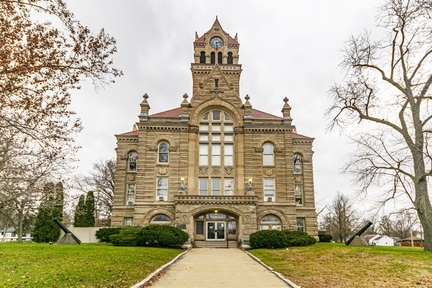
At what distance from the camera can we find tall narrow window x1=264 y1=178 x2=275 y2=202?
113 ft

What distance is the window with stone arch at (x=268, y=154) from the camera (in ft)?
116

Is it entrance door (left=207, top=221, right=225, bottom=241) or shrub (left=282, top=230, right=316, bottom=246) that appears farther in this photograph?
entrance door (left=207, top=221, right=225, bottom=241)

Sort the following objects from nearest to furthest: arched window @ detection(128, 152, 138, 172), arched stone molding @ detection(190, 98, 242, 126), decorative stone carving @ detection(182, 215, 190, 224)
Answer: decorative stone carving @ detection(182, 215, 190, 224), arched stone molding @ detection(190, 98, 242, 126), arched window @ detection(128, 152, 138, 172)

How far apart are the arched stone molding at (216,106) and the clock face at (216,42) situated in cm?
1276

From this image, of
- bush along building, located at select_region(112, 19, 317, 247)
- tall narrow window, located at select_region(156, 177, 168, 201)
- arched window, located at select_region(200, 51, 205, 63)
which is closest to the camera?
bush along building, located at select_region(112, 19, 317, 247)

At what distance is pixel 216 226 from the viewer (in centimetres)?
3288

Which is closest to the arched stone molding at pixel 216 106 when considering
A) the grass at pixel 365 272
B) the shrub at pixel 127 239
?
the shrub at pixel 127 239

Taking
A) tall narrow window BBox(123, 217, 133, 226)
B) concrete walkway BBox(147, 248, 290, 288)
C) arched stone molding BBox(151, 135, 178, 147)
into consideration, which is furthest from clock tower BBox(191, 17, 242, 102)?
concrete walkway BBox(147, 248, 290, 288)

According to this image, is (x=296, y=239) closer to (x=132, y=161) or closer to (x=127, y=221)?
(x=127, y=221)

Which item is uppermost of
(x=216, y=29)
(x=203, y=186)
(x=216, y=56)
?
(x=216, y=29)

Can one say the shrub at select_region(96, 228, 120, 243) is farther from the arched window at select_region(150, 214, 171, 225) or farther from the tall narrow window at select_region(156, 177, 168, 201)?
the tall narrow window at select_region(156, 177, 168, 201)

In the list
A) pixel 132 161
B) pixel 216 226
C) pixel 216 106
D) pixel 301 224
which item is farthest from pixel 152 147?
pixel 301 224

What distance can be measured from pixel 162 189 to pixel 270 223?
38.0ft

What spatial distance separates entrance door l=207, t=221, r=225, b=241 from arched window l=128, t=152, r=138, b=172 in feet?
34.8
